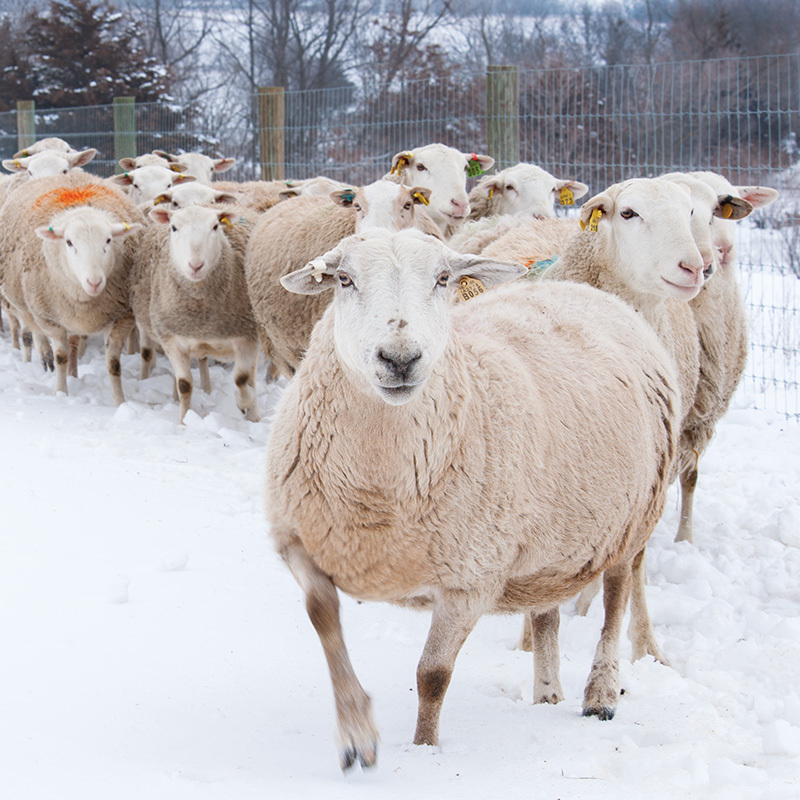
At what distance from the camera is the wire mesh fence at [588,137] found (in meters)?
7.78

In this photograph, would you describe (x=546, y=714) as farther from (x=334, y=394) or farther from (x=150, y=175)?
(x=150, y=175)

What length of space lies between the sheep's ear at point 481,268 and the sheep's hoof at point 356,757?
1.32 metres

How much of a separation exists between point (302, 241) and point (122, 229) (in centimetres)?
156

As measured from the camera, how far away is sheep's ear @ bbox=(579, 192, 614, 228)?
4352mm

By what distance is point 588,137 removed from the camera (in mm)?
9242

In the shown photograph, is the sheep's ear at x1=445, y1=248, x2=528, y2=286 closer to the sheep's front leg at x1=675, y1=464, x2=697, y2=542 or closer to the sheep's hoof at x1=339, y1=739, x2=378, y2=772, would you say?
the sheep's hoof at x1=339, y1=739, x2=378, y2=772

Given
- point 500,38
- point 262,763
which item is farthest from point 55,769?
point 500,38

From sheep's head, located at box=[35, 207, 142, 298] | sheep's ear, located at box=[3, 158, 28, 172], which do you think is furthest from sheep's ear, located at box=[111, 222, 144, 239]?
sheep's ear, located at box=[3, 158, 28, 172]

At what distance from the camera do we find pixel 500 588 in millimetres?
2818

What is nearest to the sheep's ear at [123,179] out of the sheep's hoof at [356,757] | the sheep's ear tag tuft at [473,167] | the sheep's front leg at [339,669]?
the sheep's ear tag tuft at [473,167]

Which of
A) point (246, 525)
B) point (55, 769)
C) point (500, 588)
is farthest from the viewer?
point (246, 525)

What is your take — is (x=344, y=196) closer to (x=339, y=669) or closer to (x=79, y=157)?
(x=339, y=669)

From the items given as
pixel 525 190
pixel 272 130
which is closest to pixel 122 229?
pixel 525 190

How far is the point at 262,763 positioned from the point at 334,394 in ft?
3.29
